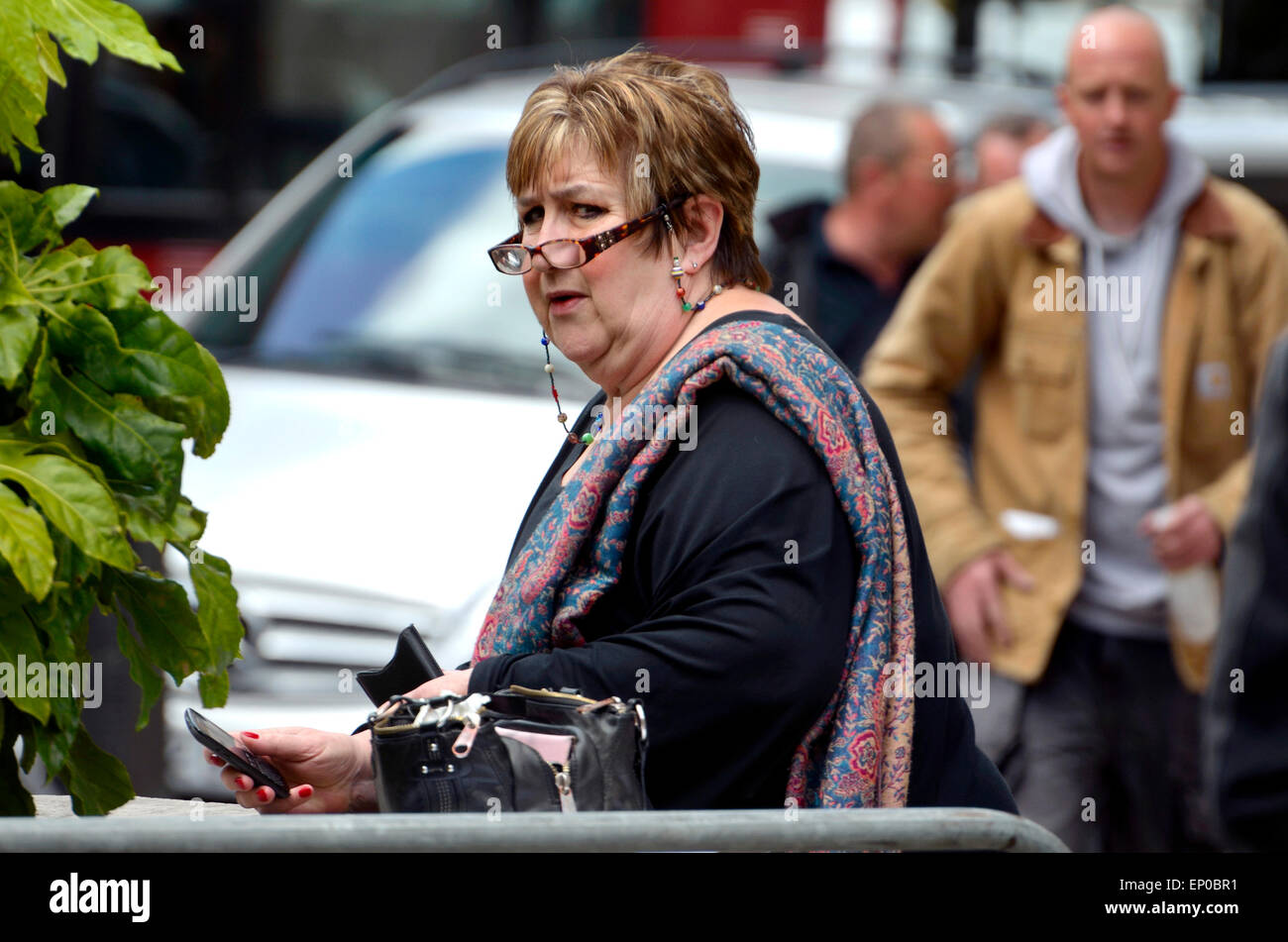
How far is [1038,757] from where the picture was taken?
4.75 metres

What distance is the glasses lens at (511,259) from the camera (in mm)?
2492

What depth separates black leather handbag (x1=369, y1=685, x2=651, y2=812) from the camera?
6.87ft

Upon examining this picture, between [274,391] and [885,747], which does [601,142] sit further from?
[274,391]

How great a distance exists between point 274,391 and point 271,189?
4.47 metres

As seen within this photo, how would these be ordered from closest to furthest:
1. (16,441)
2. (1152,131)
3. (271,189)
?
(16,441)
(1152,131)
(271,189)

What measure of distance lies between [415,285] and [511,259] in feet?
10.4

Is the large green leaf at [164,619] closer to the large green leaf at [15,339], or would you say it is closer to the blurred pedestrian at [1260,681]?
the large green leaf at [15,339]

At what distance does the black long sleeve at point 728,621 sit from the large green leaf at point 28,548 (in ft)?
1.94

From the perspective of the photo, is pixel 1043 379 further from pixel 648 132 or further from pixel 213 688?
pixel 213 688

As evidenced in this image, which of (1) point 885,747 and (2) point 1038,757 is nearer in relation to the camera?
(1) point 885,747

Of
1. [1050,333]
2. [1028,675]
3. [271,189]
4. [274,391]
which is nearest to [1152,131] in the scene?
[1050,333]

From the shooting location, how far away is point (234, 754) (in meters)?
2.25

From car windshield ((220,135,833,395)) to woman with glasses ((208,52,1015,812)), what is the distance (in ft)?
8.36
